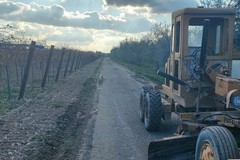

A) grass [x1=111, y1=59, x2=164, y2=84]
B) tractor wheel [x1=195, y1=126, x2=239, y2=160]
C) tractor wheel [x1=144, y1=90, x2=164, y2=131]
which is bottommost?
grass [x1=111, y1=59, x2=164, y2=84]

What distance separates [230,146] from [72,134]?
17.2ft

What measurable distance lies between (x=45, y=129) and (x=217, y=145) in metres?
5.57

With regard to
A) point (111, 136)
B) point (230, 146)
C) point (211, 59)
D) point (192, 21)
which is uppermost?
point (192, 21)

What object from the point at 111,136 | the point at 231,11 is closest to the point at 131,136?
the point at 111,136

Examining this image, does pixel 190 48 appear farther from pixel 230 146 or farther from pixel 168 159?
pixel 230 146

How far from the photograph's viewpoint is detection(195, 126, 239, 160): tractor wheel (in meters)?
4.90

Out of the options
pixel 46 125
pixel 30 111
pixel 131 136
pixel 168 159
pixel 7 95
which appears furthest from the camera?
pixel 7 95

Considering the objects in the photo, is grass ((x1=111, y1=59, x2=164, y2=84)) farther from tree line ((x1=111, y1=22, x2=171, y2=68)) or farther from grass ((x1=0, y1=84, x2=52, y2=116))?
grass ((x1=0, y1=84, x2=52, y2=116))

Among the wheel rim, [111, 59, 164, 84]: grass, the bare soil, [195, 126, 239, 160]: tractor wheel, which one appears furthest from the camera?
[111, 59, 164, 84]: grass

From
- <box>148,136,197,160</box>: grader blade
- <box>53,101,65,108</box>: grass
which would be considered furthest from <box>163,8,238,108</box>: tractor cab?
<box>53,101,65,108</box>: grass

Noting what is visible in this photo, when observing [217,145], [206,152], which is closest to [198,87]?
[206,152]

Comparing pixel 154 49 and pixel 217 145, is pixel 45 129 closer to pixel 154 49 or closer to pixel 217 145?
pixel 217 145

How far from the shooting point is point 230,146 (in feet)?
16.3

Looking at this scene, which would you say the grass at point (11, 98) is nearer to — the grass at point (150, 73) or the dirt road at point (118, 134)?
the dirt road at point (118, 134)
